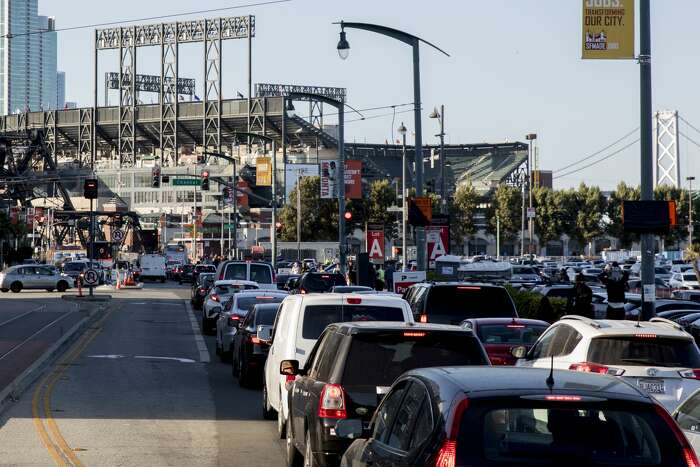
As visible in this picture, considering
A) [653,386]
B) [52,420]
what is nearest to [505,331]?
[653,386]

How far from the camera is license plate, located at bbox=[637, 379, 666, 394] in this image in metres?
13.4

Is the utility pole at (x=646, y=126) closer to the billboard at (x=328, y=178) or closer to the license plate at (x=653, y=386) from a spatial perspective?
the license plate at (x=653, y=386)

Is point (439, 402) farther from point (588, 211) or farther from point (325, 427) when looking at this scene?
point (588, 211)

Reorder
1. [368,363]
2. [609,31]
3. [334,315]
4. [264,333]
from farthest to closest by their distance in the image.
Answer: [609,31] → [264,333] → [334,315] → [368,363]

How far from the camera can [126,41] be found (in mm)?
136625

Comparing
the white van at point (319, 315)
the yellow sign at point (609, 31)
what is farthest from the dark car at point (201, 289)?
the white van at point (319, 315)

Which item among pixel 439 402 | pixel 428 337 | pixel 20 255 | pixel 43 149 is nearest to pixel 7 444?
pixel 428 337

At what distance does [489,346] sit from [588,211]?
11176cm

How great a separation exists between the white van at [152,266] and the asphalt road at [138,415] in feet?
Result: 220

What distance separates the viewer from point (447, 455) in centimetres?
624

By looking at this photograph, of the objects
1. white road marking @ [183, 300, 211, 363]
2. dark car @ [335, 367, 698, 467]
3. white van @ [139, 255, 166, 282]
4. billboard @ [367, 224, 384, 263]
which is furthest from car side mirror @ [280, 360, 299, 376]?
white van @ [139, 255, 166, 282]

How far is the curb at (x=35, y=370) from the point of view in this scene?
59.3 feet

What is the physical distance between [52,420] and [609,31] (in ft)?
35.8

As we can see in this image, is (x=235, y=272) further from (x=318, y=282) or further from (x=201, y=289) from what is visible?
(x=201, y=289)
